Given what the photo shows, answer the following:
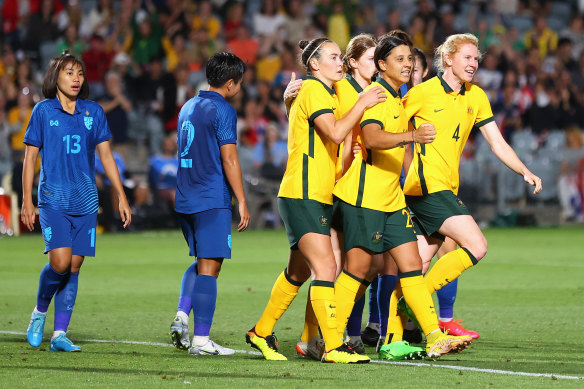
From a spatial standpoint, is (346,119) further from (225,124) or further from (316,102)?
(225,124)

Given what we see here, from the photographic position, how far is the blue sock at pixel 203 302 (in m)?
7.35

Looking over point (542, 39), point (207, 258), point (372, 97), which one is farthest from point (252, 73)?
point (372, 97)

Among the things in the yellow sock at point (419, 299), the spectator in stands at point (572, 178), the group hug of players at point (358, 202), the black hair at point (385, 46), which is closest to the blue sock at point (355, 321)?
the group hug of players at point (358, 202)

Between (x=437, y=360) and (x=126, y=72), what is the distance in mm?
16298

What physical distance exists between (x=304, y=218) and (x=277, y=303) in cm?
70

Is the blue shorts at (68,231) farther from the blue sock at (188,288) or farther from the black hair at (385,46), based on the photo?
the black hair at (385,46)

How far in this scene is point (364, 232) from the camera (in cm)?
686

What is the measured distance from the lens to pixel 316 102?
6.74 metres

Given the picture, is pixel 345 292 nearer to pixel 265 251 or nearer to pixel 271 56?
pixel 265 251

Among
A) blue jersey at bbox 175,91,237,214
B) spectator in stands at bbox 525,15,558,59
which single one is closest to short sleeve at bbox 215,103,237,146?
blue jersey at bbox 175,91,237,214

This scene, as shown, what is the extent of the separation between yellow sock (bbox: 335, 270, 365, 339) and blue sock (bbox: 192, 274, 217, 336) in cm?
95

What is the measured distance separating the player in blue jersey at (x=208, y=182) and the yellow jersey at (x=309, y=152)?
0.59 m

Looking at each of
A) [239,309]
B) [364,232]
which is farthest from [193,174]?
[239,309]

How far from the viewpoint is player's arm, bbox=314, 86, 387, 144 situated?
21.6 ft
